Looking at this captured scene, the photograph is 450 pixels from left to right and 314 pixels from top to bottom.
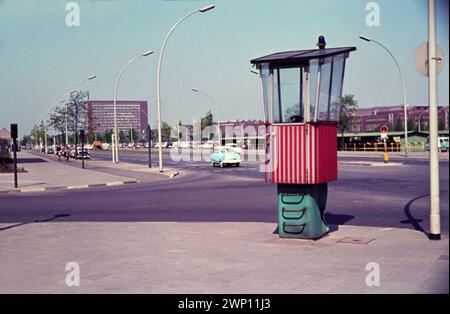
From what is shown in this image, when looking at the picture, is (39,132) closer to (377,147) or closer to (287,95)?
(377,147)

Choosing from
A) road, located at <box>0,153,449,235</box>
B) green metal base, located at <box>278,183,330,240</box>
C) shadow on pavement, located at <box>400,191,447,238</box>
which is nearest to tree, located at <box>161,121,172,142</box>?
road, located at <box>0,153,449,235</box>

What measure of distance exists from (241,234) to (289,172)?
6.23ft

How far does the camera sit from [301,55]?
876cm

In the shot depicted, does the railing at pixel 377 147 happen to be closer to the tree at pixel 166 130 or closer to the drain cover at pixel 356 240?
the drain cover at pixel 356 240

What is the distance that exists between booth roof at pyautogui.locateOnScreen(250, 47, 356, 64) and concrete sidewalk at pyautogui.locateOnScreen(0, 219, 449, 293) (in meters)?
3.20

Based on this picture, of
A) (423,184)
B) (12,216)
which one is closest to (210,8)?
(423,184)

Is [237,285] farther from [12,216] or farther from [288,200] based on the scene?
[12,216]

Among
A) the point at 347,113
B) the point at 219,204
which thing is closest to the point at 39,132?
the point at 347,113

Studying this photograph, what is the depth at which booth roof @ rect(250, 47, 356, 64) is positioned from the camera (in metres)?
8.60

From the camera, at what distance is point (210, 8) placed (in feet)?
97.0

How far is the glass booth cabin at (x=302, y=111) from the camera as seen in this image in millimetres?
8617

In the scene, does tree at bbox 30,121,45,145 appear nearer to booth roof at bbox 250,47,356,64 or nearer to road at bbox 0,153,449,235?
road at bbox 0,153,449,235

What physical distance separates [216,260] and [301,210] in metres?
2.10
